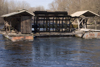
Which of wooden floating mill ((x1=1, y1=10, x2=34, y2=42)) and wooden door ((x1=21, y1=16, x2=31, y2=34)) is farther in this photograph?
wooden door ((x1=21, y1=16, x2=31, y2=34))

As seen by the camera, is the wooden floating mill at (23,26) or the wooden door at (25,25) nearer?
the wooden floating mill at (23,26)

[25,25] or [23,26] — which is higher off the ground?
[25,25]

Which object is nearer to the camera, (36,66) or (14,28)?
(36,66)

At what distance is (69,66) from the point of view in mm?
14422

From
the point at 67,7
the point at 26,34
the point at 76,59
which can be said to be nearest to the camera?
the point at 76,59

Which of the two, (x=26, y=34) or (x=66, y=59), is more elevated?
(x=26, y=34)

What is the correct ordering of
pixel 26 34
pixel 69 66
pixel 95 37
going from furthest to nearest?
pixel 95 37, pixel 26 34, pixel 69 66

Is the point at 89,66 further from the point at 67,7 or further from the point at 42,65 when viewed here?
the point at 67,7

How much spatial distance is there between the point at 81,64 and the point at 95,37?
17.5 metres

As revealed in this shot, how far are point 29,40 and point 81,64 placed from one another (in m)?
13.5

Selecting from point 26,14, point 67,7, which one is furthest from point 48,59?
point 67,7

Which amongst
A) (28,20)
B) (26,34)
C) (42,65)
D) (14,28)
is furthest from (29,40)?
(42,65)

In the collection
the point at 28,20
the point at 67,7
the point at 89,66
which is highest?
the point at 67,7

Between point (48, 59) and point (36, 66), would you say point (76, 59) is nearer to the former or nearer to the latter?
point (48, 59)
